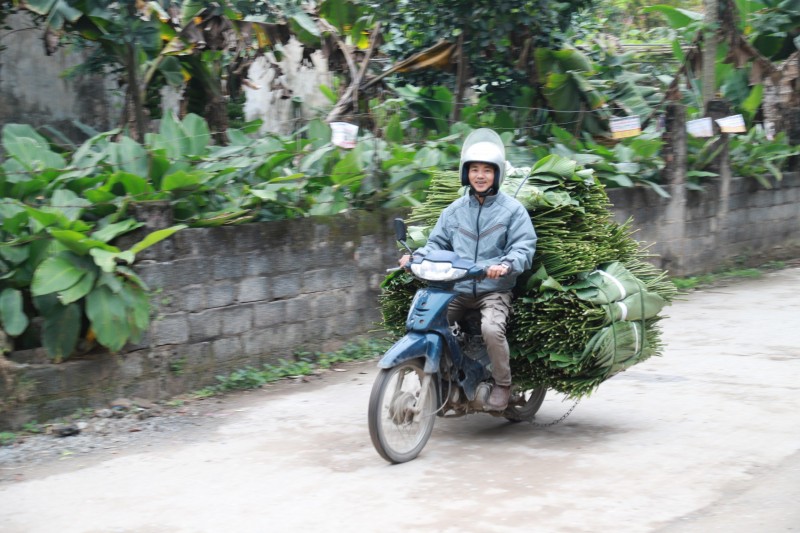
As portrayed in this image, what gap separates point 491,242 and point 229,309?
2443mm

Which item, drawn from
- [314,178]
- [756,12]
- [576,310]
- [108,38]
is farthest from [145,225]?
[756,12]

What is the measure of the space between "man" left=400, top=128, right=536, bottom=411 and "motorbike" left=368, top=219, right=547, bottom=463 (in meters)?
0.13

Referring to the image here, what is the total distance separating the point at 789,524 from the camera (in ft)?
13.4

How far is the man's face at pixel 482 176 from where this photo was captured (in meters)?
5.38

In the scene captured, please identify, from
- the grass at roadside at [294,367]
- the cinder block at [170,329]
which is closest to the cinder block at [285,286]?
the grass at roadside at [294,367]

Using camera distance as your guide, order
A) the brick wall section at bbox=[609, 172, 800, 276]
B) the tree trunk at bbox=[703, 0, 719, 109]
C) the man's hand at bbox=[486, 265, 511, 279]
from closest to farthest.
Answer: the man's hand at bbox=[486, 265, 511, 279] < the brick wall section at bbox=[609, 172, 800, 276] < the tree trunk at bbox=[703, 0, 719, 109]

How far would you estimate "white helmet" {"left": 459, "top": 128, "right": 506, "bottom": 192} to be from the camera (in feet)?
17.5

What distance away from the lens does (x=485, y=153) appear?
533 centimetres

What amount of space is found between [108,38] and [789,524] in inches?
261

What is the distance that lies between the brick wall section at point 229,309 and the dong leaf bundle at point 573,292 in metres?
1.53

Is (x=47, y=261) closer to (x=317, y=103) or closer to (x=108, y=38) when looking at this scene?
(x=108, y=38)

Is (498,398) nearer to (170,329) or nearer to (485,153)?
(485,153)

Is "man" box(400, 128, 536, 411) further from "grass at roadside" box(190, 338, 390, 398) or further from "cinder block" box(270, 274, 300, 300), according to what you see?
"cinder block" box(270, 274, 300, 300)

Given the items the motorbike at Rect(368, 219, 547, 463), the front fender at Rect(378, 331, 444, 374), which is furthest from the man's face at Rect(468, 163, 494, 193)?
the front fender at Rect(378, 331, 444, 374)
